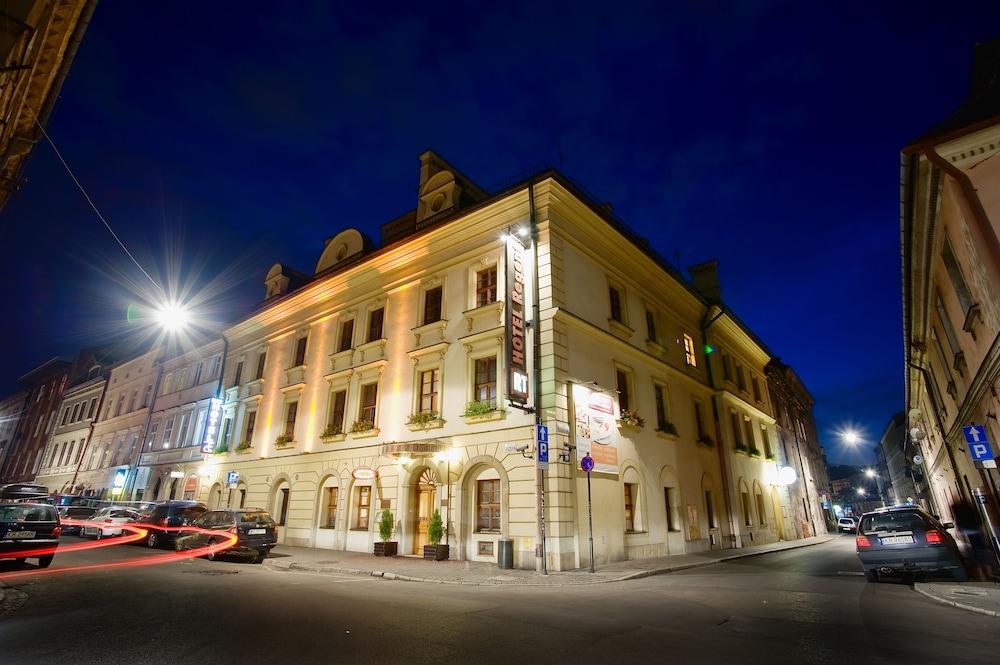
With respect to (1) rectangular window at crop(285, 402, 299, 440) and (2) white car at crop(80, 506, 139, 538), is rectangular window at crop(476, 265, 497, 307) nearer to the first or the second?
(1) rectangular window at crop(285, 402, 299, 440)

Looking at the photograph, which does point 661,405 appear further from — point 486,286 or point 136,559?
point 136,559

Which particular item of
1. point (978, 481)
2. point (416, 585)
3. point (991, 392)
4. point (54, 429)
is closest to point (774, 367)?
point (978, 481)

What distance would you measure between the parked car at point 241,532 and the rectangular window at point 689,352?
19.5m

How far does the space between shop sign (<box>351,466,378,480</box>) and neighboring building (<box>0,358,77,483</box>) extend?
1970 inches

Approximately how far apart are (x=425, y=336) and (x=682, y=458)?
475 inches

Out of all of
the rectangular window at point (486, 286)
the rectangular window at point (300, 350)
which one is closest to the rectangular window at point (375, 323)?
the rectangular window at point (300, 350)

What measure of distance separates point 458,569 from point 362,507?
22.6 feet

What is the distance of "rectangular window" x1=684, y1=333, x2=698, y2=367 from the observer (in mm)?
24080

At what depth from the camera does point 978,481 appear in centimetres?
1606

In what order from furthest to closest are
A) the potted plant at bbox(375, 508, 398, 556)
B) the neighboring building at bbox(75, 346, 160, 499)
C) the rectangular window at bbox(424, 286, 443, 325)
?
the neighboring building at bbox(75, 346, 160, 499)
the rectangular window at bbox(424, 286, 443, 325)
the potted plant at bbox(375, 508, 398, 556)

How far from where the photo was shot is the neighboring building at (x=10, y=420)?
5469 centimetres

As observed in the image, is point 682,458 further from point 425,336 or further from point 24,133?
point 24,133

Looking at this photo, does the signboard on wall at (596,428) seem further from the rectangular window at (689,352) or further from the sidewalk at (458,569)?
the rectangular window at (689,352)

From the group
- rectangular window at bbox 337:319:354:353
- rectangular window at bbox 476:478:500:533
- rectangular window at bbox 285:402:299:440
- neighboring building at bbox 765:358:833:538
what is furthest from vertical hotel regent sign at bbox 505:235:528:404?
neighboring building at bbox 765:358:833:538
